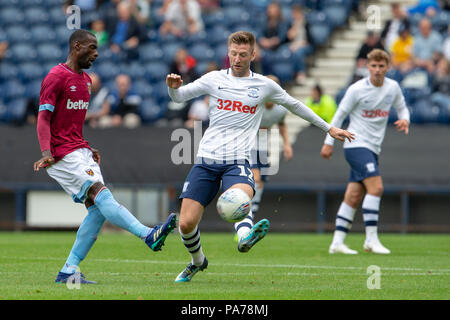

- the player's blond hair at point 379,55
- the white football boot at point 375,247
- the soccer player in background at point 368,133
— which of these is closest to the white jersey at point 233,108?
the soccer player in background at point 368,133

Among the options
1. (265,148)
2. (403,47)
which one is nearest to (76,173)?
(265,148)

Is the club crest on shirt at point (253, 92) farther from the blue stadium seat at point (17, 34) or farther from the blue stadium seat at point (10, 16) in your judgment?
the blue stadium seat at point (10, 16)

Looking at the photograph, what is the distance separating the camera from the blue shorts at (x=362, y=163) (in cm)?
1177

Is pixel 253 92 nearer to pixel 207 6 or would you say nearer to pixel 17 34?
pixel 207 6

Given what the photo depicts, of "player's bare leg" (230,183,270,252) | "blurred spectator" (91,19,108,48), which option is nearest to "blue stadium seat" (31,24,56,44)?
"blurred spectator" (91,19,108,48)

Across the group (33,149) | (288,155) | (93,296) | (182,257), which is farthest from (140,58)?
(93,296)

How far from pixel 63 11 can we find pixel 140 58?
10.6 ft

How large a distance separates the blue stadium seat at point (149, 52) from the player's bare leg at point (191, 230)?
13.2 m

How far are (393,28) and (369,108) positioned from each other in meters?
7.78

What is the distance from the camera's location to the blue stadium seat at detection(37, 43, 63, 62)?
21438 millimetres

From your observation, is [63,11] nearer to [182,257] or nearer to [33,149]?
[33,149]

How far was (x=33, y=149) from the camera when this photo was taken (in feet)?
57.7

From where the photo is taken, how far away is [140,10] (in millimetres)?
21641

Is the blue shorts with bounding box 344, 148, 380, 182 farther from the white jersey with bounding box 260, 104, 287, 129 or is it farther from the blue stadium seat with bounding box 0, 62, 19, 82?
the blue stadium seat with bounding box 0, 62, 19, 82
